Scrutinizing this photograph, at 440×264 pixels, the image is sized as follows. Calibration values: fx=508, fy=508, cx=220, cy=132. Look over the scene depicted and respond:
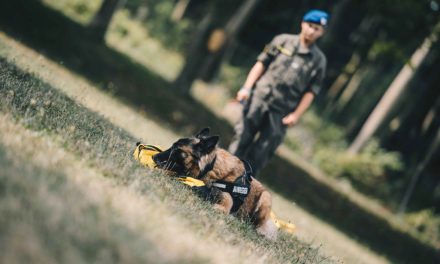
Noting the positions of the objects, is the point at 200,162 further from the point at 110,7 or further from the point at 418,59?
the point at 418,59

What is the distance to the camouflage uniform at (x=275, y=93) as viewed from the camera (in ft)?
26.3

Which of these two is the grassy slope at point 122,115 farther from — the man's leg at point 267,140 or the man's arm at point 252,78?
the man's arm at point 252,78

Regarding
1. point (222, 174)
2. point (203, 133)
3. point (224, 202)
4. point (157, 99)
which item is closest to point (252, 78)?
point (203, 133)

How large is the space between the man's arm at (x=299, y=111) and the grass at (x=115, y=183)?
1.91m

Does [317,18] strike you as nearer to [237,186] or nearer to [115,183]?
[237,186]

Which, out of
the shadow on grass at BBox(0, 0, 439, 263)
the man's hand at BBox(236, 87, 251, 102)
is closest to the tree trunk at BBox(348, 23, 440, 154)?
the shadow on grass at BBox(0, 0, 439, 263)

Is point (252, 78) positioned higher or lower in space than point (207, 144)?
higher

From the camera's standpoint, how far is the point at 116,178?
4.59 meters

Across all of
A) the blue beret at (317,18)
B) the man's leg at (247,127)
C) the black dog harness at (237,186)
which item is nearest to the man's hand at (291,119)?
the man's leg at (247,127)

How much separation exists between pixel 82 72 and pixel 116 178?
364 inches

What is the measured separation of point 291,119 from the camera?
7.95m

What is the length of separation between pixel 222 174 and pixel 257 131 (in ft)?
8.17

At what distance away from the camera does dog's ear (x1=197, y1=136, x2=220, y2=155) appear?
557 centimetres

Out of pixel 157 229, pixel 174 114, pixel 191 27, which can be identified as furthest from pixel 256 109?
pixel 191 27
